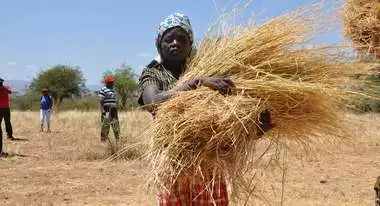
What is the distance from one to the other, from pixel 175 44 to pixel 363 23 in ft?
3.68

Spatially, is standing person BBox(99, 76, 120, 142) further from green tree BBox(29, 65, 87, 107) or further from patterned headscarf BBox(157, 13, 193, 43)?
green tree BBox(29, 65, 87, 107)

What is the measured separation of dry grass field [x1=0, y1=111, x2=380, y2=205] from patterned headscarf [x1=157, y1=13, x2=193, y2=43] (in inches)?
65.5

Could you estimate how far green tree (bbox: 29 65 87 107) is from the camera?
47.2 meters

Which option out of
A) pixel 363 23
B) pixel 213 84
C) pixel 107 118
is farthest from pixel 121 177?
pixel 213 84

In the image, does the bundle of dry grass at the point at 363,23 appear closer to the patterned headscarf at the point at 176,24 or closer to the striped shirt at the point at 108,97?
the patterned headscarf at the point at 176,24

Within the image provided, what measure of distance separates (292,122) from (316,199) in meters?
3.66

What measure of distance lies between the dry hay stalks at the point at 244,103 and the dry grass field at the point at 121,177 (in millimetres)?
1697

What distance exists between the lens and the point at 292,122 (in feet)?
7.81

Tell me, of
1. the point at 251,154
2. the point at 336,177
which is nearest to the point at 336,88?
the point at 251,154

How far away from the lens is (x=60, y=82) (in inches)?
1902

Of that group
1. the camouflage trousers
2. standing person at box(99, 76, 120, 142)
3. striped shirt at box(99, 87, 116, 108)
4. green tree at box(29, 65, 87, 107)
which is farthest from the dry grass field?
green tree at box(29, 65, 87, 107)

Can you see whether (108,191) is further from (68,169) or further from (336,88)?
(336,88)

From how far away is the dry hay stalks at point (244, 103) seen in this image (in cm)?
211

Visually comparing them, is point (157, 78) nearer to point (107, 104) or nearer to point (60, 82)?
point (107, 104)
